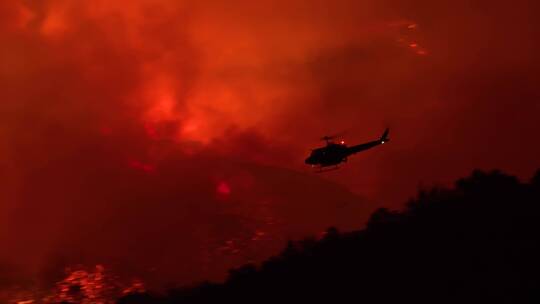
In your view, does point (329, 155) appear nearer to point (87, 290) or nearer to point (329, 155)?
point (329, 155)

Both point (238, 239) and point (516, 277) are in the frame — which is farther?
point (238, 239)

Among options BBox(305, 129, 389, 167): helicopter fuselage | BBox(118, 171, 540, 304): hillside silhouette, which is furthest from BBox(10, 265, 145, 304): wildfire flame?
BBox(305, 129, 389, 167): helicopter fuselage

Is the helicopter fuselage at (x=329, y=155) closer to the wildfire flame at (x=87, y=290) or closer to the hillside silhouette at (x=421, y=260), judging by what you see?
the hillside silhouette at (x=421, y=260)

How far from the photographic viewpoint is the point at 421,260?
2195cm

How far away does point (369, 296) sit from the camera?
66.9ft

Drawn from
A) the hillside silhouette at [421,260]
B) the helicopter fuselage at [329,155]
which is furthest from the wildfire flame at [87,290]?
the helicopter fuselage at [329,155]

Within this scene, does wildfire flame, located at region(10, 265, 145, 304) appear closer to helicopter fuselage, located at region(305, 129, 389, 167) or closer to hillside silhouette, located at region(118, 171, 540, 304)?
hillside silhouette, located at region(118, 171, 540, 304)

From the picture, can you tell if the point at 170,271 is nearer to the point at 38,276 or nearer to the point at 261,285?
the point at 38,276

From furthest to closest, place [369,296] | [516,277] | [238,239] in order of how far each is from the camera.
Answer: [238,239]
[369,296]
[516,277]

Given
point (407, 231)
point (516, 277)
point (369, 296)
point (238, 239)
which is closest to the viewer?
point (516, 277)

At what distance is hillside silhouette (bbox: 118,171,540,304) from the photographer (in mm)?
19578

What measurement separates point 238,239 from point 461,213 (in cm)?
2249

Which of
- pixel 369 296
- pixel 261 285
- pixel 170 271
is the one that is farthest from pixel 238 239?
pixel 369 296

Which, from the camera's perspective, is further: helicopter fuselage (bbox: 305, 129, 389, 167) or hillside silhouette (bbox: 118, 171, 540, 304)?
helicopter fuselage (bbox: 305, 129, 389, 167)
